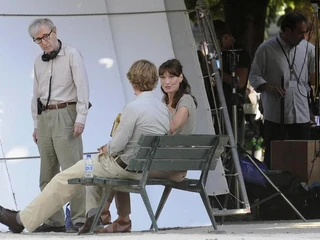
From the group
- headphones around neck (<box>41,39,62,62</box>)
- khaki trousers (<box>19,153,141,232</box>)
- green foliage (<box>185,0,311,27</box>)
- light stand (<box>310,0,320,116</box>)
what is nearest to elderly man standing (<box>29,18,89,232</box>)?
headphones around neck (<box>41,39,62,62</box>)

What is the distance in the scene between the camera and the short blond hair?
871 cm

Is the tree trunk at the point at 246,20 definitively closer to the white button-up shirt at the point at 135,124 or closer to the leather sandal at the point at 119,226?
the leather sandal at the point at 119,226

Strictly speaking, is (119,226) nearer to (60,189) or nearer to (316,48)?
(60,189)

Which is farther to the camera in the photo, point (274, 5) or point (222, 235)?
point (274, 5)

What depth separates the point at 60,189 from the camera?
8.73m

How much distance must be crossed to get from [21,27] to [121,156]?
2209mm

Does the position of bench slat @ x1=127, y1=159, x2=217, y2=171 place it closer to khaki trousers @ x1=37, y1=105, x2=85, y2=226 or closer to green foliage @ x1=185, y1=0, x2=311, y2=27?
khaki trousers @ x1=37, y1=105, x2=85, y2=226

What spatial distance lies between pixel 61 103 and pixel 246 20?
6.41m

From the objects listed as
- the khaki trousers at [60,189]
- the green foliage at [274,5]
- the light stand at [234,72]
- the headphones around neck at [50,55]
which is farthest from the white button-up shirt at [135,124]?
the green foliage at [274,5]

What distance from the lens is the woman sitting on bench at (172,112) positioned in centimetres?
920

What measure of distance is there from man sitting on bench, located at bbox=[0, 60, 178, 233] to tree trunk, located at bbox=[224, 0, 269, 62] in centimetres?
666

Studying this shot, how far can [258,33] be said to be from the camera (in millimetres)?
15391

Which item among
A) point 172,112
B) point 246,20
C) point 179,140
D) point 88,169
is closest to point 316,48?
point 246,20

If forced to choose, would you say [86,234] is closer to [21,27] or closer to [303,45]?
[21,27]
